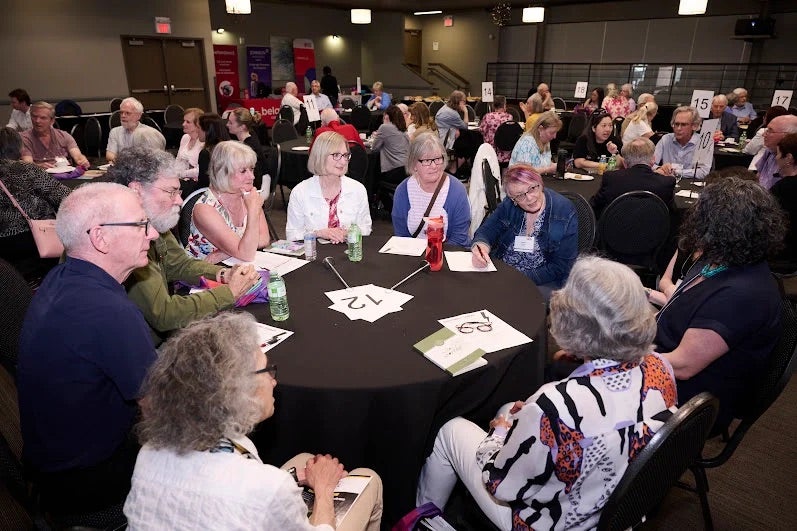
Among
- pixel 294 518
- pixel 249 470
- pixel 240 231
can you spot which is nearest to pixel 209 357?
pixel 249 470

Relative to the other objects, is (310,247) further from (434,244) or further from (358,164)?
(358,164)

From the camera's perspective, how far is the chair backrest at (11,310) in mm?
1829

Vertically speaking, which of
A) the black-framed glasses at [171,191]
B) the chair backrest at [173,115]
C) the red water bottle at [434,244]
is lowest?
the red water bottle at [434,244]

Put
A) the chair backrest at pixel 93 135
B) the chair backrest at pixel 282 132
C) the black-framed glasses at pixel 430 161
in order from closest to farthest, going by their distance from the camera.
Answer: the black-framed glasses at pixel 430 161
the chair backrest at pixel 93 135
the chair backrest at pixel 282 132

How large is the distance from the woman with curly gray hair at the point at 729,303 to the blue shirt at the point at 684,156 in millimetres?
3406

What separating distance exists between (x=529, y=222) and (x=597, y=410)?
1784 mm

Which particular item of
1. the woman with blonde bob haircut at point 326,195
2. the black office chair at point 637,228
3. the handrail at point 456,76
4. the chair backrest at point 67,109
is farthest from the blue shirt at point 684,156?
the handrail at point 456,76

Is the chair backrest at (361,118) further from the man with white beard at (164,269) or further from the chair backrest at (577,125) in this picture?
the man with white beard at (164,269)

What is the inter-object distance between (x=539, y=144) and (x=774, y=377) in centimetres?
364

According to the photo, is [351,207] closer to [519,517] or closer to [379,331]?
[379,331]

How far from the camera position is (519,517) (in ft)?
4.66

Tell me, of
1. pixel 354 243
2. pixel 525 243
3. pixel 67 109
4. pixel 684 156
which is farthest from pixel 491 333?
pixel 67 109

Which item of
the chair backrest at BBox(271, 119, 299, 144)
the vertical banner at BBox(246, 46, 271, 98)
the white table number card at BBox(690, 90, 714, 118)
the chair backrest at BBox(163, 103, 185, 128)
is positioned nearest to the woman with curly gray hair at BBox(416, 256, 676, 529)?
the white table number card at BBox(690, 90, 714, 118)

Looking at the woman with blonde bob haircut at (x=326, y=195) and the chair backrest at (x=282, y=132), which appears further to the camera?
the chair backrest at (x=282, y=132)
